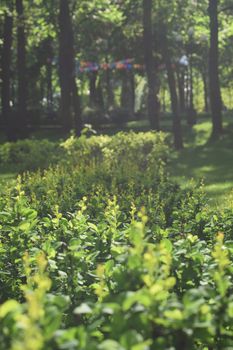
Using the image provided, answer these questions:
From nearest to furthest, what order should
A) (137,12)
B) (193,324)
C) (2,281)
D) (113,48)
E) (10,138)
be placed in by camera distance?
(193,324), (2,281), (10,138), (137,12), (113,48)

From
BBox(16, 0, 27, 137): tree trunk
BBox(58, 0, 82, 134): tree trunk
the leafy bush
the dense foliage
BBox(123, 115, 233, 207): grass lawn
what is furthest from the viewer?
BBox(16, 0, 27, 137): tree trunk

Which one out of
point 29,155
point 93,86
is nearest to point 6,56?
point 29,155

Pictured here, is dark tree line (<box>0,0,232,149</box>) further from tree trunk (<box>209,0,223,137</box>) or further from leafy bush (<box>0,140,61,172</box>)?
leafy bush (<box>0,140,61,172</box>)

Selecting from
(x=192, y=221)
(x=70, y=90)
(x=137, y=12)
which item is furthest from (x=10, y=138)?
(x=192, y=221)

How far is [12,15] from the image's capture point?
76.7 ft

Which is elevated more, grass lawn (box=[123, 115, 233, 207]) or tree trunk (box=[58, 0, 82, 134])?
tree trunk (box=[58, 0, 82, 134])

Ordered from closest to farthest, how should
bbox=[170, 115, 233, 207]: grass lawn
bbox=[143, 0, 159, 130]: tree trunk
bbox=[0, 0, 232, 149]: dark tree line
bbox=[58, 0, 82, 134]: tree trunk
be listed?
bbox=[170, 115, 233, 207]: grass lawn → bbox=[143, 0, 159, 130]: tree trunk → bbox=[0, 0, 232, 149]: dark tree line → bbox=[58, 0, 82, 134]: tree trunk

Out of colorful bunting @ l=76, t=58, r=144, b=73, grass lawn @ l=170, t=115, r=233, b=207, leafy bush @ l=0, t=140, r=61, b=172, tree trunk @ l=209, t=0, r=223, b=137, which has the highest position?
colorful bunting @ l=76, t=58, r=144, b=73

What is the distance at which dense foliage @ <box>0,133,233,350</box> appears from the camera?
2.26 meters

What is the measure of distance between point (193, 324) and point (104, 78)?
159 feet

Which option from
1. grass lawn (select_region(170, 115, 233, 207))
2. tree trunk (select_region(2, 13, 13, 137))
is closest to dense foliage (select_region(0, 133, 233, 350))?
grass lawn (select_region(170, 115, 233, 207))

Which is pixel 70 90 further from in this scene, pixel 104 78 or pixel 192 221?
pixel 104 78

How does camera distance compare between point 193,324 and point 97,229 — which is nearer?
point 193,324

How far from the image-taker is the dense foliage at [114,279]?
2.26m
